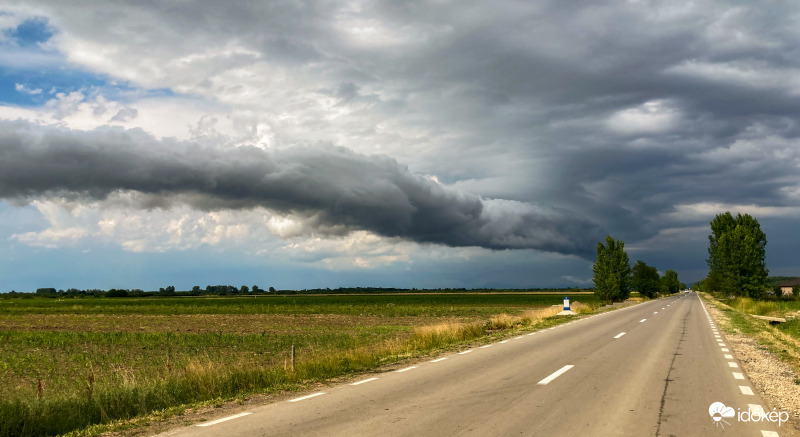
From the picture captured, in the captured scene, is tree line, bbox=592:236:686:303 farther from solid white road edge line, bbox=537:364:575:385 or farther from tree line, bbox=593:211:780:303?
solid white road edge line, bbox=537:364:575:385

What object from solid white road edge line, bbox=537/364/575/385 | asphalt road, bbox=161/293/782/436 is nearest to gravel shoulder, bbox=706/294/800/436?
asphalt road, bbox=161/293/782/436

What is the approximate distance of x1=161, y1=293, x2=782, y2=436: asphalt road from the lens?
21.5ft

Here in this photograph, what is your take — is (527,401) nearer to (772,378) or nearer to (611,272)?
(772,378)

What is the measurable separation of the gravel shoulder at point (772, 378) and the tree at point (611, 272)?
5019 centimetres

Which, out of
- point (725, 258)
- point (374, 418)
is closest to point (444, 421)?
point (374, 418)

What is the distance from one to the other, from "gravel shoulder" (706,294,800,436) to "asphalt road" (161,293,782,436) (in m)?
0.22

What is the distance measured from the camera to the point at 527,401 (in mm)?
8109

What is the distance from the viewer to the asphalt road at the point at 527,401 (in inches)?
259

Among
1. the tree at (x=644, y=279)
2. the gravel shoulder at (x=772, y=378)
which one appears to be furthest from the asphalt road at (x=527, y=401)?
the tree at (x=644, y=279)

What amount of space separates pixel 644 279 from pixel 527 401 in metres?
124

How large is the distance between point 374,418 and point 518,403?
92.4 inches

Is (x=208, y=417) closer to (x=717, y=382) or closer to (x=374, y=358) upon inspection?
(x=374, y=358)

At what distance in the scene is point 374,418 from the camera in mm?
7117

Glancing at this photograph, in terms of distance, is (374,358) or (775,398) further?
(374,358)
